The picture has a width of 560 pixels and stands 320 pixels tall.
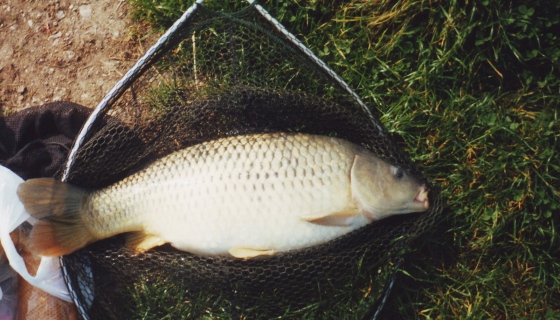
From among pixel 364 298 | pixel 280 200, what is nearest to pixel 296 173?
pixel 280 200

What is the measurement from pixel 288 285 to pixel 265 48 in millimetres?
934

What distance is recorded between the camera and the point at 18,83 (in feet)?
8.34

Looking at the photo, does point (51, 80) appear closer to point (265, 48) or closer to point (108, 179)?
point (108, 179)

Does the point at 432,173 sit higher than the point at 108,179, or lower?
lower

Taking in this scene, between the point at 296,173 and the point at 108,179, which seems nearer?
the point at 296,173

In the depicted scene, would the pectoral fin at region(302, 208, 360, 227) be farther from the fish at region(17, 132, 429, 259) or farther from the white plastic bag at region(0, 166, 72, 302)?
the white plastic bag at region(0, 166, 72, 302)

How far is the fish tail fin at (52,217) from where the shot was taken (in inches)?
77.2

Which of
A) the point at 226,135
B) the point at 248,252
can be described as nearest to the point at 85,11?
the point at 226,135

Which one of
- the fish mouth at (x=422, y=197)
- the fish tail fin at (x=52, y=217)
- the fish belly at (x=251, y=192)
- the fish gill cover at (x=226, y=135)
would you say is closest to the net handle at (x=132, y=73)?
the fish gill cover at (x=226, y=135)

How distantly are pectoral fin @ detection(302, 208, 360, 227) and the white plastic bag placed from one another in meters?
1.01

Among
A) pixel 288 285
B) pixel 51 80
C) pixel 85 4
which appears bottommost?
pixel 288 285

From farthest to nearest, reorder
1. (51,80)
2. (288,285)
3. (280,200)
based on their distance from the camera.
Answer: (51,80) < (288,285) < (280,200)

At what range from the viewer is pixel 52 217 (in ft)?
6.50

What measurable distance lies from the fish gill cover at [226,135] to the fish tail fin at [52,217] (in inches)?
3.1
